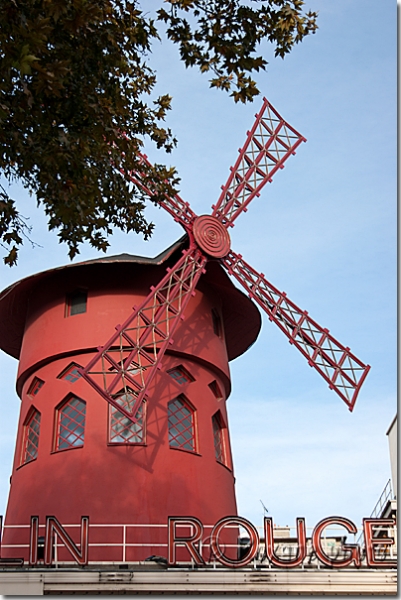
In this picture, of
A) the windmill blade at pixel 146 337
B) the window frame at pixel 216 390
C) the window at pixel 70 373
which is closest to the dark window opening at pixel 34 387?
the window at pixel 70 373

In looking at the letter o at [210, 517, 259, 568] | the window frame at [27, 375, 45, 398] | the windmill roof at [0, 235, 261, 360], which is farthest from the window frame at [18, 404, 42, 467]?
the letter o at [210, 517, 259, 568]

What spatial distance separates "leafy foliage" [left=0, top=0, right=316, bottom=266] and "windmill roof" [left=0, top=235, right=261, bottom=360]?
406 centimetres

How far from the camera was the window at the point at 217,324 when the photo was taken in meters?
11.5

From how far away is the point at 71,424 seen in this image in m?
10.1

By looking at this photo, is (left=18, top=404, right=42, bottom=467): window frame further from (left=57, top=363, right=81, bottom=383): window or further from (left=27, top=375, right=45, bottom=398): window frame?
(left=57, top=363, right=81, bottom=383): window

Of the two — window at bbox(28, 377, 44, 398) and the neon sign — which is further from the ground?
window at bbox(28, 377, 44, 398)

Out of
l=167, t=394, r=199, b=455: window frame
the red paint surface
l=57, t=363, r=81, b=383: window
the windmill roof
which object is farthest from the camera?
the windmill roof

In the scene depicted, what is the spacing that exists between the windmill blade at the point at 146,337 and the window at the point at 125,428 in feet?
0.25

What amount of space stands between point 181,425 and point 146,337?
52.7 inches

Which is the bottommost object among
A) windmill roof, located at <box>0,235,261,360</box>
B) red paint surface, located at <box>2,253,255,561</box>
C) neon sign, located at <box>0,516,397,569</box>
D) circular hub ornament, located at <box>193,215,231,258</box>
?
neon sign, located at <box>0,516,397,569</box>

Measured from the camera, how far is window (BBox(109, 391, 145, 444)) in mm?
9781

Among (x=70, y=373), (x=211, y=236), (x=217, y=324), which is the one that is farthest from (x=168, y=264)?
(x=70, y=373)

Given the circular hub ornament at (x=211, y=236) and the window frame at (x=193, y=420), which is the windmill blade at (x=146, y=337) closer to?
the circular hub ornament at (x=211, y=236)

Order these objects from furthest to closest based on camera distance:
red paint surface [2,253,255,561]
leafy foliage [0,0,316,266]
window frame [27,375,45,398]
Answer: window frame [27,375,45,398] → red paint surface [2,253,255,561] → leafy foliage [0,0,316,266]
